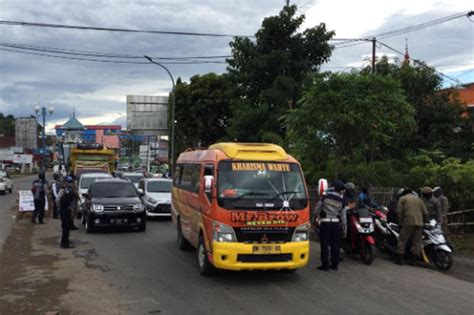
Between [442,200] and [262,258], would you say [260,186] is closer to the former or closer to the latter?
[262,258]

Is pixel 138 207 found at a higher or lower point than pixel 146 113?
lower

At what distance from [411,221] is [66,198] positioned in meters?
8.17

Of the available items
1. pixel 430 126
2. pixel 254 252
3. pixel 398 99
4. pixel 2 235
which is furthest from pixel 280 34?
pixel 254 252

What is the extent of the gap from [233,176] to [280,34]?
17096 millimetres

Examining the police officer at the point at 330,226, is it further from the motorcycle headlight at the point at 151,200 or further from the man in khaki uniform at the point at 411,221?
the motorcycle headlight at the point at 151,200

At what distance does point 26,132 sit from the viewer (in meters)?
101

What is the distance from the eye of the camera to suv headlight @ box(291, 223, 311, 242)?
862 cm

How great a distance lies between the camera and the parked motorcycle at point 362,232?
34.0 feet

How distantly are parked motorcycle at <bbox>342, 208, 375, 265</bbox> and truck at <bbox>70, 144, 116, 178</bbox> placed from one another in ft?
72.6

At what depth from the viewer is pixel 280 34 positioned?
24.6 m

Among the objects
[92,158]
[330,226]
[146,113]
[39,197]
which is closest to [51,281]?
[330,226]

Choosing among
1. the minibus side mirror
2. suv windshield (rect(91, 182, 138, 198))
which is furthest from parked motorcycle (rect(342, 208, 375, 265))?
suv windshield (rect(91, 182, 138, 198))

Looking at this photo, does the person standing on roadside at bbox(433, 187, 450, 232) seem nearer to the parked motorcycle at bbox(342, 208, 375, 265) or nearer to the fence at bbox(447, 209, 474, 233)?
the fence at bbox(447, 209, 474, 233)

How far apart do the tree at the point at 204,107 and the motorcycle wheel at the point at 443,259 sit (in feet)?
90.8
